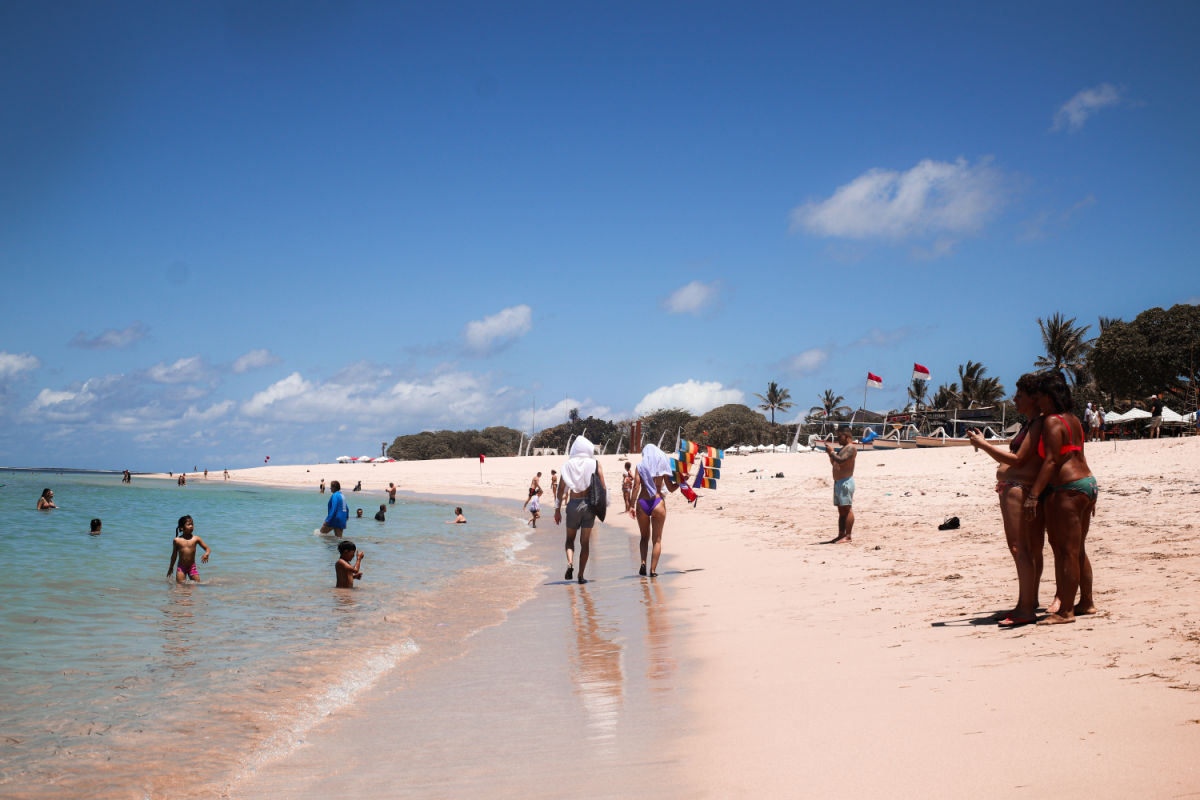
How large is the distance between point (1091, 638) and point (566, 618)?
4.79 meters

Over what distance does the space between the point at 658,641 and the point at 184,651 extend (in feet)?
13.7

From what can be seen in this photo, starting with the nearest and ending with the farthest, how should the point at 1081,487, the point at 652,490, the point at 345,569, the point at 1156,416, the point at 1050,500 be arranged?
the point at 1081,487 → the point at 1050,500 → the point at 652,490 → the point at 345,569 → the point at 1156,416

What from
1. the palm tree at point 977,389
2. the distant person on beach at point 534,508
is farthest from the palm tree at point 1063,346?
the distant person on beach at point 534,508

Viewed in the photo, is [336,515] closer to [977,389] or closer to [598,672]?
[598,672]

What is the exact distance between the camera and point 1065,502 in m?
5.10

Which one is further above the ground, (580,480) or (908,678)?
(580,480)

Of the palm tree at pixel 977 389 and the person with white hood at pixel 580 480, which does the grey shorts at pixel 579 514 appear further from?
the palm tree at pixel 977 389

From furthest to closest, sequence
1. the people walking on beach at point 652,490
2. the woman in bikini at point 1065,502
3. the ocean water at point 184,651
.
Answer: the people walking on beach at point 652,490 → the woman in bikini at point 1065,502 → the ocean water at point 184,651

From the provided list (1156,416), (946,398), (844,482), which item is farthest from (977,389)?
(844,482)

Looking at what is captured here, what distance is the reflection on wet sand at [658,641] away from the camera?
5.10 meters

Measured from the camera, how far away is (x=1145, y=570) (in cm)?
661

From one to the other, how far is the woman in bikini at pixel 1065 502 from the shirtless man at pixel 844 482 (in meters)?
6.54

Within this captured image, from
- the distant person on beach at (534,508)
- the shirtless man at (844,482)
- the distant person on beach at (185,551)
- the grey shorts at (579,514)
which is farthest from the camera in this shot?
the distant person on beach at (534,508)

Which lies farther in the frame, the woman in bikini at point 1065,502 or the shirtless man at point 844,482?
the shirtless man at point 844,482
